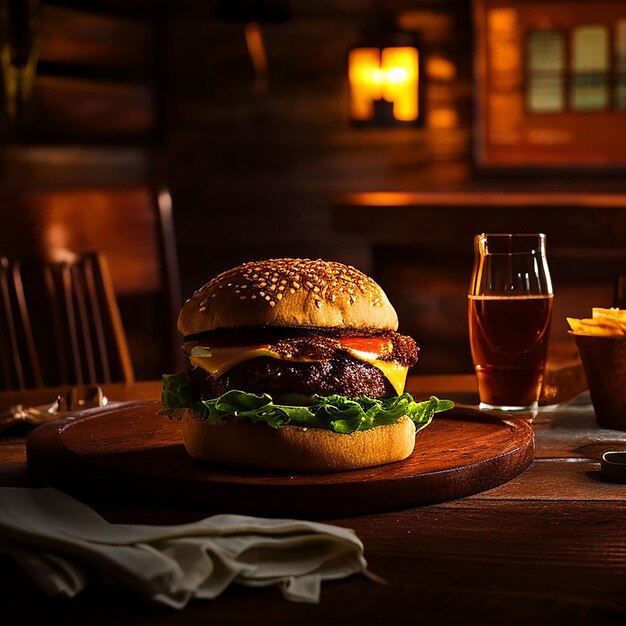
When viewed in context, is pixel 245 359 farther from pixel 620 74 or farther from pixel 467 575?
pixel 620 74

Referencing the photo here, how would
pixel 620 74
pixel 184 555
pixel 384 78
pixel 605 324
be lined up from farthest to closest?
pixel 620 74 < pixel 384 78 < pixel 605 324 < pixel 184 555

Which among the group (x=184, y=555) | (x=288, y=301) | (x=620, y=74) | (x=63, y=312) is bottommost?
(x=63, y=312)

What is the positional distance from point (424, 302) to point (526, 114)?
5.52 ft

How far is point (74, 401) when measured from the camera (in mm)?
1991

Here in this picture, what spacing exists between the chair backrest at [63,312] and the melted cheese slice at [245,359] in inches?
50.4

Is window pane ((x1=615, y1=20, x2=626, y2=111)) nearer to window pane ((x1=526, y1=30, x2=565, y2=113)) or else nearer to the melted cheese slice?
window pane ((x1=526, y1=30, x2=565, y2=113))

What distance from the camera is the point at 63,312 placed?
300 centimetres

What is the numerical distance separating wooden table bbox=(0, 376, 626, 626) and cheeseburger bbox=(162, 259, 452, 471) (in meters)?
0.16

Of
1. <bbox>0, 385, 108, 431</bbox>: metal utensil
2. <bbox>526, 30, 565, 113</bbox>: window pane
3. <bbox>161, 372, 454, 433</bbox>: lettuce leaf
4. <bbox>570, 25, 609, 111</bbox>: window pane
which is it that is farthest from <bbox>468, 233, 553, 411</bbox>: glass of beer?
<bbox>570, 25, 609, 111</bbox>: window pane

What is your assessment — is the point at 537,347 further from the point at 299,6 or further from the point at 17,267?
Answer: the point at 299,6

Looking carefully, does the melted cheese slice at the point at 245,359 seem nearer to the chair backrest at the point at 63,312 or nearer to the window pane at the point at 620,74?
the chair backrest at the point at 63,312

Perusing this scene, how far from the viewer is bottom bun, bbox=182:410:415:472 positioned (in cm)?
144

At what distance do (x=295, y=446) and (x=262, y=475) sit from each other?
2.4 inches

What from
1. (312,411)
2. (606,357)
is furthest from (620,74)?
(312,411)
